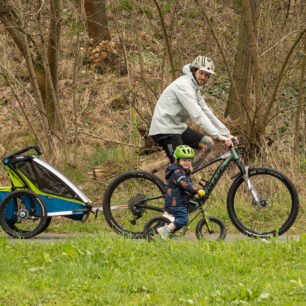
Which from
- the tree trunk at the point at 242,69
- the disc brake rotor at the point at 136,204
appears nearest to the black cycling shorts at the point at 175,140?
the disc brake rotor at the point at 136,204

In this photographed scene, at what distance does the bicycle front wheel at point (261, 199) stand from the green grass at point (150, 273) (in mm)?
1124

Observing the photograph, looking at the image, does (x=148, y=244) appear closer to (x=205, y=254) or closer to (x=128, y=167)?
(x=205, y=254)

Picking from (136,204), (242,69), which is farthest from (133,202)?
(242,69)

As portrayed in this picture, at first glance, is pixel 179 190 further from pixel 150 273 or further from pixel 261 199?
pixel 150 273

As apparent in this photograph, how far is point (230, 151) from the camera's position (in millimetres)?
7555

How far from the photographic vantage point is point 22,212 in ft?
25.8

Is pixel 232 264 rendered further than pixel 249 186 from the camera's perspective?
No

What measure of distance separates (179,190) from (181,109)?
1.05 metres

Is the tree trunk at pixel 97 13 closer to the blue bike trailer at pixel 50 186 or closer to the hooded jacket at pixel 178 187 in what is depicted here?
the blue bike trailer at pixel 50 186

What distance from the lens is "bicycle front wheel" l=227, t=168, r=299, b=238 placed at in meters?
7.40

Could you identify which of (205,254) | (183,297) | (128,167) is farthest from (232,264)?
(128,167)

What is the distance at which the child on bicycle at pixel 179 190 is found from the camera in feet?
23.1

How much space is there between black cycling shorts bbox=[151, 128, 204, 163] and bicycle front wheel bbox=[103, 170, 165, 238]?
1.38ft

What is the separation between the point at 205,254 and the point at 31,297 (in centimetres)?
174
